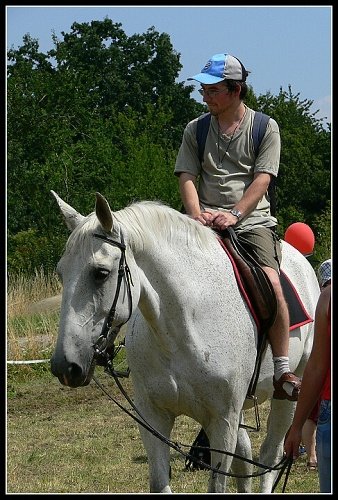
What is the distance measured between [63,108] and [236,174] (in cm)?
2727

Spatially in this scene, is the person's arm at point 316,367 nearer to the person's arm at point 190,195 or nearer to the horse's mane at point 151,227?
the horse's mane at point 151,227

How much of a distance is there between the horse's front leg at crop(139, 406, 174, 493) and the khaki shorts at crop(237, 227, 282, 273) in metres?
1.14

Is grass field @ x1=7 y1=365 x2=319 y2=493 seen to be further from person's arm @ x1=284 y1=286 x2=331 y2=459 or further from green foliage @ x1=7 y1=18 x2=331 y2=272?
green foliage @ x1=7 y1=18 x2=331 y2=272

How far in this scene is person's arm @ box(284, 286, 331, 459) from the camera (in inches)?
148

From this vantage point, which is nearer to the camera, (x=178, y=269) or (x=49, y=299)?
(x=178, y=269)

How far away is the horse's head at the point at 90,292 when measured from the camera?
14.9 ft

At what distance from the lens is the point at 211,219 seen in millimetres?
5621

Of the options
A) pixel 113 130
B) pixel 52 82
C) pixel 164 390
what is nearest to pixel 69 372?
Result: pixel 164 390

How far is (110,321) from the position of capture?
15.4 feet

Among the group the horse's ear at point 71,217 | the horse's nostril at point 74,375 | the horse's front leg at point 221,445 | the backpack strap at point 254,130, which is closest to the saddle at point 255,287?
the horse's front leg at point 221,445

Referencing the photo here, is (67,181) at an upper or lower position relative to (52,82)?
lower

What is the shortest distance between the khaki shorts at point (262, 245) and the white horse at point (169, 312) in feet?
1.09

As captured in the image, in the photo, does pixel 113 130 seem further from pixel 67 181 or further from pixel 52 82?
pixel 67 181

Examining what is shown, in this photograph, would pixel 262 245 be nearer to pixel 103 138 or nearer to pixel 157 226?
pixel 157 226
